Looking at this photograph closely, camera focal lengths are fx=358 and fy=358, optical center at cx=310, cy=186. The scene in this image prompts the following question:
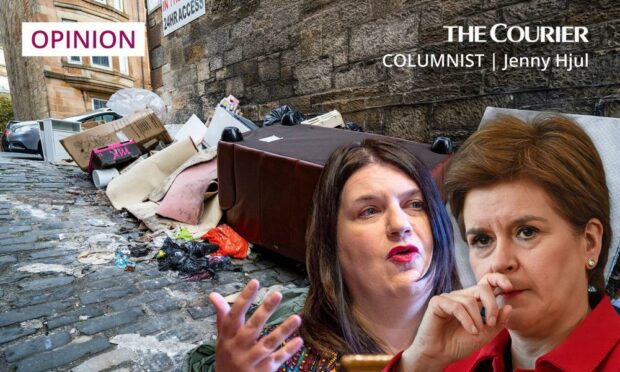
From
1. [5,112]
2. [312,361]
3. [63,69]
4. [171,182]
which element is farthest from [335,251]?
[5,112]

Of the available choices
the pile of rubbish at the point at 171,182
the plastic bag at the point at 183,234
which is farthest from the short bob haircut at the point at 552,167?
the plastic bag at the point at 183,234

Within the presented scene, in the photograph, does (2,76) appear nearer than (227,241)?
No

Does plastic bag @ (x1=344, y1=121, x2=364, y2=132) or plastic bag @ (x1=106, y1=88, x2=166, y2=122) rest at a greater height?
plastic bag @ (x1=106, y1=88, x2=166, y2=122)

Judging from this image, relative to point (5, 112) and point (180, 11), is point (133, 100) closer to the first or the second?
point (180, 11)

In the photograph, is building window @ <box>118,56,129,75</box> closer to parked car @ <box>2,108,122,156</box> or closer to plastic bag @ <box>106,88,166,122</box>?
parked car @ <box>2,108,122,156</box>

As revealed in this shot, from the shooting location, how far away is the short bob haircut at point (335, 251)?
2.57ft

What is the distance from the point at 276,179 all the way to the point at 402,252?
51.3 inches

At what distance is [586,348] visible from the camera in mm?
371

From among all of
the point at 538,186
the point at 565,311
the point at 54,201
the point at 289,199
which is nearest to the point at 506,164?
the point at 538,186

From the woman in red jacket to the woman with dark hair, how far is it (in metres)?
0.23

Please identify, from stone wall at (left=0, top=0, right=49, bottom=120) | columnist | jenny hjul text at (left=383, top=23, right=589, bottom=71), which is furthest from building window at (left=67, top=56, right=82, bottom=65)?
columnist | jenny hjul text at (left=383, top=23, right=589, bottom=71)

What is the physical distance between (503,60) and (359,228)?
160cm

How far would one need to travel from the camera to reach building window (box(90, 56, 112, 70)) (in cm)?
1675

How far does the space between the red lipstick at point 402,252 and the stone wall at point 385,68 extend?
1422mm
